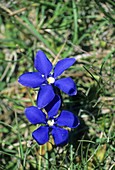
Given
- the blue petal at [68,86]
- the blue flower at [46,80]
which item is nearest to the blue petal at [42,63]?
the blue flower at [46,80]

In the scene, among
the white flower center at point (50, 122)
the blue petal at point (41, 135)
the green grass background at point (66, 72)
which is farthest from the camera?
the green grass background at point (66, 72)

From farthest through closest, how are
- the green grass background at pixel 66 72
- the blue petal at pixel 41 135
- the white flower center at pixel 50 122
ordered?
1. the green grass background at pixel 66 72
2. the white flower center at pixel 50 122
3. the blue petal at pixel 41 135

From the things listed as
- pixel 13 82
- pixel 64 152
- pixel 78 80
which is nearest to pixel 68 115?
pixel 64 152

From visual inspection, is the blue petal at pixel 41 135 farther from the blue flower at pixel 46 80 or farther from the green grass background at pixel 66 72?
the green grass background at pixel 66 72

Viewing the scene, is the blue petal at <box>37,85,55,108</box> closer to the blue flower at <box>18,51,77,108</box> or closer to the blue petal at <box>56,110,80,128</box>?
the blue flower at <box>18,51,77,108</box>

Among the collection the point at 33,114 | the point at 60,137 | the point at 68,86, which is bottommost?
the point at 60,137

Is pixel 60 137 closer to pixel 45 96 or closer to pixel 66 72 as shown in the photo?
pixel 45 96

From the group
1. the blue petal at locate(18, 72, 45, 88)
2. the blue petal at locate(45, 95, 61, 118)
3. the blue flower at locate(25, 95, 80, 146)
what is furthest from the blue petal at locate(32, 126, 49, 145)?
the blue petal at locate(18, 72, 45, 88)

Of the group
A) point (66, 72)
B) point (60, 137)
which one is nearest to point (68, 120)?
point (60, 137)
